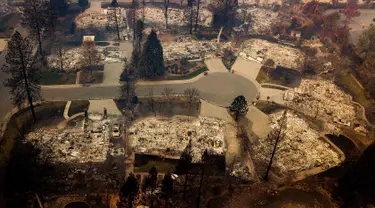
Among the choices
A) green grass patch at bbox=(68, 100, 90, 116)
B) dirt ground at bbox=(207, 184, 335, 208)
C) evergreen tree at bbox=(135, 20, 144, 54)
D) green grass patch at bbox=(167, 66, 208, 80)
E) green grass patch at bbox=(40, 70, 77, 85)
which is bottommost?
dirt ground at bbox=(207, 184, 335, 208)

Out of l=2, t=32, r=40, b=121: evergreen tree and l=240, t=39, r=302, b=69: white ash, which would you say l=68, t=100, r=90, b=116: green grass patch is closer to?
l=2, t=32, r=40, b=121: evergreen tree

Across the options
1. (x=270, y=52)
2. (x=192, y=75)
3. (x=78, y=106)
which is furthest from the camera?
(x=270, y=52)

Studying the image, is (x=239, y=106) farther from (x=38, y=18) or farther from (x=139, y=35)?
(x=38, y=18)

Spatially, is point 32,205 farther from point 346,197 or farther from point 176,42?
point 176,42

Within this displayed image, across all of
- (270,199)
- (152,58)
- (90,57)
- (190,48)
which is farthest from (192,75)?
(270,199)

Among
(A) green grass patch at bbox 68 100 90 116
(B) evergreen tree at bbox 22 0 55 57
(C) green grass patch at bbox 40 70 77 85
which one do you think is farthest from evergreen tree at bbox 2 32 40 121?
(B) evergreen tree at bbox 22 0 55 57

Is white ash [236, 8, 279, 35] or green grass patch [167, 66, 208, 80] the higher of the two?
white ash [236, 8, 279, 35]
